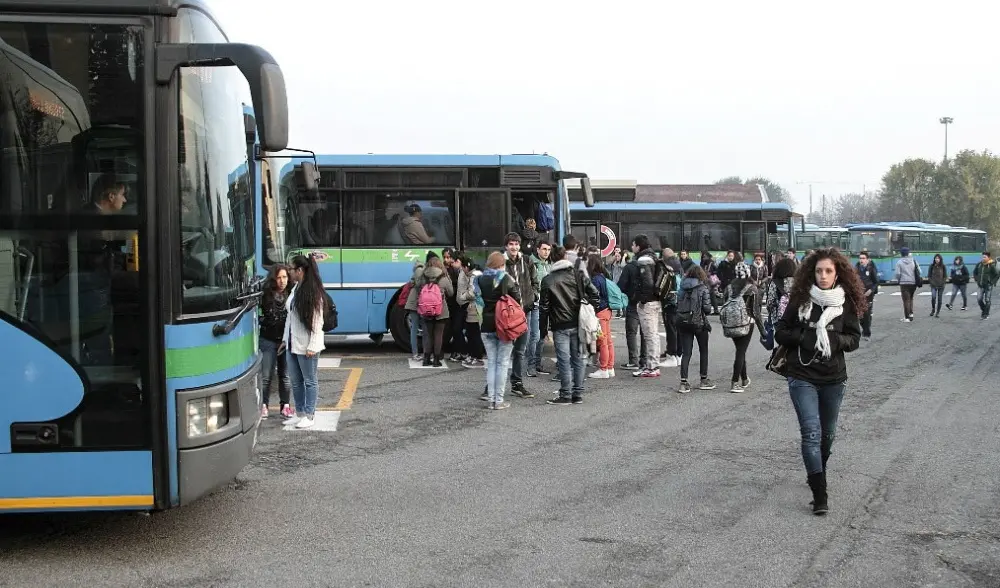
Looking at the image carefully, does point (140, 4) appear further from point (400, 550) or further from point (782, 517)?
point (782, 517)

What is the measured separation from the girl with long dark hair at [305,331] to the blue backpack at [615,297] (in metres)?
5.05

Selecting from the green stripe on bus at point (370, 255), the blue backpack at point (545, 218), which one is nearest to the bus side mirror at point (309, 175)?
the green stripe on bus at point (370, 255)

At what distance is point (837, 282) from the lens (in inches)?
288

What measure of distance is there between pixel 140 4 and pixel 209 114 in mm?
701

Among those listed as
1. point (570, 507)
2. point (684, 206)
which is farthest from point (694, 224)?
point (570, 507)

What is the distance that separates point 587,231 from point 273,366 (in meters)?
22.7

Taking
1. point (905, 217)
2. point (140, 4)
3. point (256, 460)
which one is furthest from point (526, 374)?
point (905, 217)

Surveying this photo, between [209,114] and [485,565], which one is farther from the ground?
[209,114]

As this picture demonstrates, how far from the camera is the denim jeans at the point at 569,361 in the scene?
1200 cm

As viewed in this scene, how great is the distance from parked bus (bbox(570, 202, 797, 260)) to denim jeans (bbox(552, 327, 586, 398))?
66.9 feet

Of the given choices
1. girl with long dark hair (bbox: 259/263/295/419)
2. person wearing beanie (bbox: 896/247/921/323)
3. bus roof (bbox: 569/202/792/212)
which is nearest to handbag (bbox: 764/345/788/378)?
girl with long dark hair (bbox: 259/263/295/419)

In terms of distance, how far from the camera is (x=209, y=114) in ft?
19.7

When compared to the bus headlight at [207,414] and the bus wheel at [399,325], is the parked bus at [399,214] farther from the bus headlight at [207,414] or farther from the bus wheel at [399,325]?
the bus headlight at [207,414]

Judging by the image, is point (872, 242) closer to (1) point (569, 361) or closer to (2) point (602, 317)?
(2) point (602, 317)
